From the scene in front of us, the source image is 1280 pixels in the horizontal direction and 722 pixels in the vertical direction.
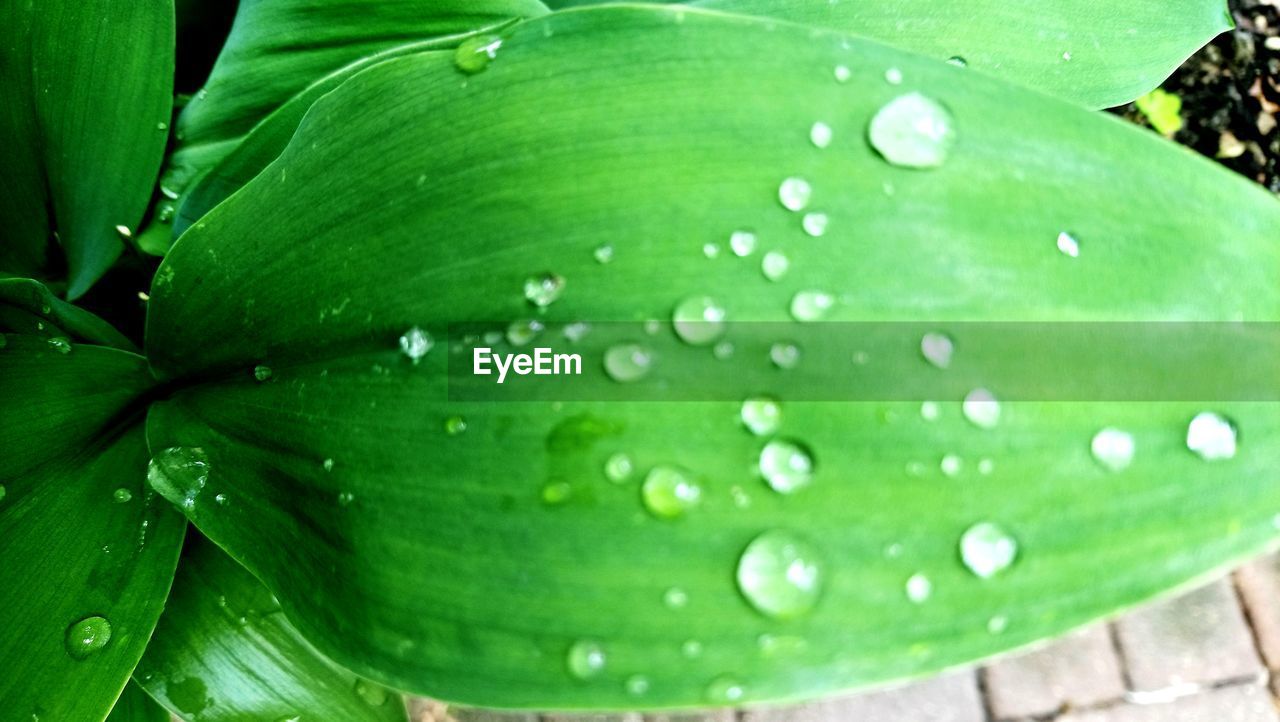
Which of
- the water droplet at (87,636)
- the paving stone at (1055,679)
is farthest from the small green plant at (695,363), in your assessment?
the paving stone at (1055,679)

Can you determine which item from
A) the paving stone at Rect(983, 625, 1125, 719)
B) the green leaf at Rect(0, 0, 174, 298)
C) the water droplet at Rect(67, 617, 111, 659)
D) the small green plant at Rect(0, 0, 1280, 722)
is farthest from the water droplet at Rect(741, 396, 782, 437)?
the paving stone at Rect(983, 625, 1125, 719)

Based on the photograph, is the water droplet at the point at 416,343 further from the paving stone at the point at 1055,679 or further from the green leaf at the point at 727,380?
the paving stone at the point at 1055,679

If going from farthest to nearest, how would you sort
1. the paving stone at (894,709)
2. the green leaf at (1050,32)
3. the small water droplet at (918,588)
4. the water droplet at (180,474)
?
the paving stone at (894,709) < the green leaf at (1050,32) < the water droplet at (180,474) < the small water droplet at (918,588)

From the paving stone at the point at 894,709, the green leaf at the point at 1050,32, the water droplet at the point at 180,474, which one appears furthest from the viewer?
the paving stone at the point at 894,709

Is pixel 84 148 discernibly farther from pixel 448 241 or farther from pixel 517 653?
pixel 517 653

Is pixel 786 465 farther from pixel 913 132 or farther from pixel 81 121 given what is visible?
pixel 81 121
